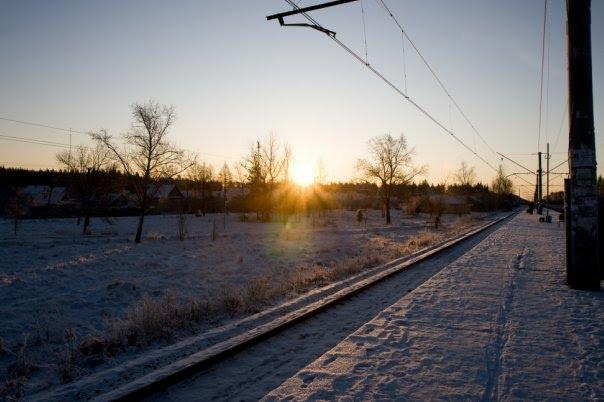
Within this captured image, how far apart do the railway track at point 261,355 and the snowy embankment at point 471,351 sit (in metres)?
0.31

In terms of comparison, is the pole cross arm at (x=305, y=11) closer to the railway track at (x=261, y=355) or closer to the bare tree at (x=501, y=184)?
the railway track at (x=261, y=355)

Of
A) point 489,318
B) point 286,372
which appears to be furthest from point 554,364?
point 286,372

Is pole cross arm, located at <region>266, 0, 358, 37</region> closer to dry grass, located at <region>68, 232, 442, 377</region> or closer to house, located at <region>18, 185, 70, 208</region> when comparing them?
dry grass, located at <region>68, 232, 442, 377</region>

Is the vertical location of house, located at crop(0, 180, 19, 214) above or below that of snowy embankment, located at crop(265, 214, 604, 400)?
above

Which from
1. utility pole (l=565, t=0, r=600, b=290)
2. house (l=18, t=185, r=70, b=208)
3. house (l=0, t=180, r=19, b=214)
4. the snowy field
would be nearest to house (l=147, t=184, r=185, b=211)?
house (l=18, t=185, r=70, b=208)

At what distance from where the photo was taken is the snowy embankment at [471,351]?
413 cm

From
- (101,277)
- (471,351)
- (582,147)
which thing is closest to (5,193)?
(101,277)

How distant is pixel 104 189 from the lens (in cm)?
3775

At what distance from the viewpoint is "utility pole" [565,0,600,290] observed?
8766 mm

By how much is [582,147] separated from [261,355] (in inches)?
342

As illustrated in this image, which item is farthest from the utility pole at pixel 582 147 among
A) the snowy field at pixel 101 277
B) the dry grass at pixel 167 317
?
the snowy field at pixel 101 277

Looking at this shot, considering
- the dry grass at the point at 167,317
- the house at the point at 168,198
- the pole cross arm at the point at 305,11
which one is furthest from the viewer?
the house at the point at 168,198

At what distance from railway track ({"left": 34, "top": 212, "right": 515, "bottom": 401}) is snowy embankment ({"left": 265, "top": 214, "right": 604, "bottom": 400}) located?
306 millimetres

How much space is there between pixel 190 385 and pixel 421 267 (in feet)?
32.5
